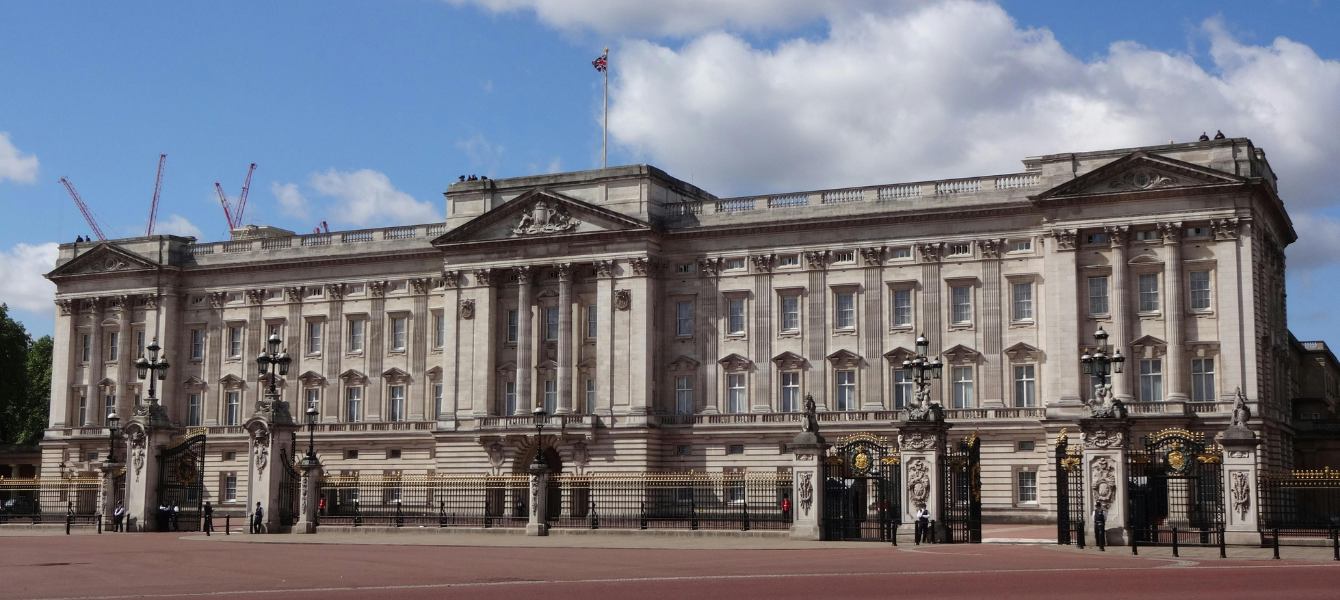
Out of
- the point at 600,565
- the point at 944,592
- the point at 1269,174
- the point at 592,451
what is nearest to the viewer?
the point at 944,592

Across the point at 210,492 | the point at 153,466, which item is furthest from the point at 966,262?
the point at 210,492

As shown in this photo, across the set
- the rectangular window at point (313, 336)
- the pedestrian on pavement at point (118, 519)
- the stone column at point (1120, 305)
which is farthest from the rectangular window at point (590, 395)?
the pedestrian on pavement at point (118, 519)

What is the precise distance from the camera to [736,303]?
240 ft

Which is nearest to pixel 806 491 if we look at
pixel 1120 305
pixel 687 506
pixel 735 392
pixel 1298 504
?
pixel 687 506

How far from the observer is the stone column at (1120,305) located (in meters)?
63.7

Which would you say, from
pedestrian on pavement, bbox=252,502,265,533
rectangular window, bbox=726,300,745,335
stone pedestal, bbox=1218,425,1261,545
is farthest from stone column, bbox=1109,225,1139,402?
pedestrian on pavement, bbox=252,502,265,533

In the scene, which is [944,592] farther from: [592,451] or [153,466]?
[592,451]

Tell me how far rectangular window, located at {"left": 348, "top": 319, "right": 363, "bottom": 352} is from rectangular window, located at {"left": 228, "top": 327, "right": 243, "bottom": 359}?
22.3 feet

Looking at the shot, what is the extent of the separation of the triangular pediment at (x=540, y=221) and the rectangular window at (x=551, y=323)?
12.5 ft

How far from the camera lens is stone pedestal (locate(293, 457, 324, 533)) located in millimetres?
51219

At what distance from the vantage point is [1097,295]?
2557 inches

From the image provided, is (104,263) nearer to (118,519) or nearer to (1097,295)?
(118,519)

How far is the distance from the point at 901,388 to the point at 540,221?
63.9 feet

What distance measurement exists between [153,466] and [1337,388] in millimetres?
89028
